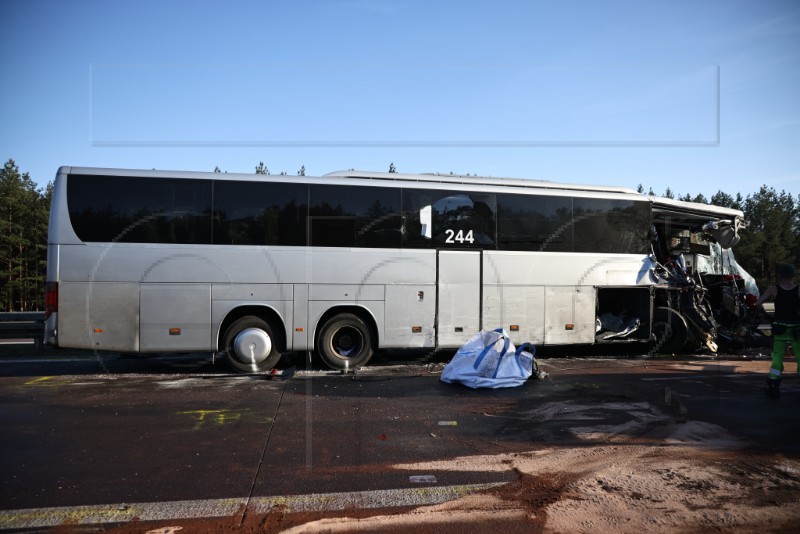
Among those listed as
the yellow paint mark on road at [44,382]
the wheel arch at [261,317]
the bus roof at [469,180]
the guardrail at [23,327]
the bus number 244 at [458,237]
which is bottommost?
the yellow paint mark on road at [44,382]

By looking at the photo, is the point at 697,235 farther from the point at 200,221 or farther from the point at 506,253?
the point at 200,221

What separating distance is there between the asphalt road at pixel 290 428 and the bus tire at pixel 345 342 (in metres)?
0.38

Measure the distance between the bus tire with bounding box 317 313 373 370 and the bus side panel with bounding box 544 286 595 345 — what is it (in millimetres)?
3990

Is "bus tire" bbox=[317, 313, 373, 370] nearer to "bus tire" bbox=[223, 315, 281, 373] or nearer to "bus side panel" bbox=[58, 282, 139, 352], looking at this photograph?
"bus tire" bbox=[223, 315, 281, 373]

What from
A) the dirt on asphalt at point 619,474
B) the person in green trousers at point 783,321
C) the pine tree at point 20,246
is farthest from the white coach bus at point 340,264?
the pine tree at point 20,246

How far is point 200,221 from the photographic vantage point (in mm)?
9531

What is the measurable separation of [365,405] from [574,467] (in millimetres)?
3315

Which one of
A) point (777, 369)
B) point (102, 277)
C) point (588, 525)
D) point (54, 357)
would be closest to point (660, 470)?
point (588, 525)

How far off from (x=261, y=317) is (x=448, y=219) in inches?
168

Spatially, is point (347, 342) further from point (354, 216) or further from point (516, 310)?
point (516, 310)

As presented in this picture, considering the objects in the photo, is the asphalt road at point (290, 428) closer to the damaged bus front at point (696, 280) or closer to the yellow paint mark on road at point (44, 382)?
the yellow paint mark on road at point (44, 382)

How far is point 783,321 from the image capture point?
821 centimetres

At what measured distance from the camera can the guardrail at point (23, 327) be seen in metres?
11.8

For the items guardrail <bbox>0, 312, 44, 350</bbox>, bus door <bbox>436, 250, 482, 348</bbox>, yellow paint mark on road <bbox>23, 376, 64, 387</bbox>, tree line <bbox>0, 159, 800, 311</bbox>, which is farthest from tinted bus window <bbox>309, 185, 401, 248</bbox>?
tree line <bbox>0, 159, 800, 311</bbox>
